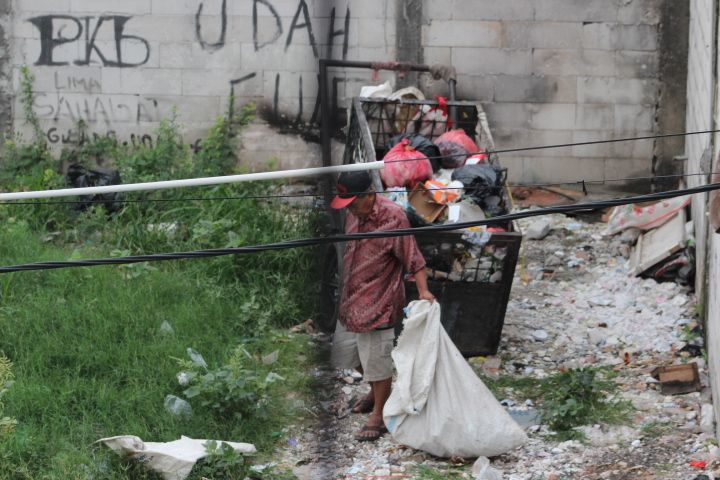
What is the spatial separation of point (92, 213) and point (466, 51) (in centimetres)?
391

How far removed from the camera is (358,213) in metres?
6.05

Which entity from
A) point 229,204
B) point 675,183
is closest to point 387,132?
point 229,204

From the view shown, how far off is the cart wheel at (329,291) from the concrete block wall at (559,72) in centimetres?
326

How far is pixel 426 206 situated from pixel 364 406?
1.69m

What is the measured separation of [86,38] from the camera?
10.5 metres

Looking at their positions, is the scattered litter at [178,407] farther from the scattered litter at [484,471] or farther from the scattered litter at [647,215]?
the scattered litter at [647,215]

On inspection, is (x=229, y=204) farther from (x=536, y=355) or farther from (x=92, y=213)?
(x=536, y=355)

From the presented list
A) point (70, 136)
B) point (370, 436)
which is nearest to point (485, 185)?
point (370, 436)

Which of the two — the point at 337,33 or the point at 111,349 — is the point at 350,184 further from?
the point at 337,33

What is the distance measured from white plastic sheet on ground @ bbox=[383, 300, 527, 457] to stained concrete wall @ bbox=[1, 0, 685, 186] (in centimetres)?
487

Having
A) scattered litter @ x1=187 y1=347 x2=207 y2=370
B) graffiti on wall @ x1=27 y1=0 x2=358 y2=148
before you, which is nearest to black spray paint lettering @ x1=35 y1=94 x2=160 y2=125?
graffiti on wall @ x1=27 y1=0 x2=358 y2=148

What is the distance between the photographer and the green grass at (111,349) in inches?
233

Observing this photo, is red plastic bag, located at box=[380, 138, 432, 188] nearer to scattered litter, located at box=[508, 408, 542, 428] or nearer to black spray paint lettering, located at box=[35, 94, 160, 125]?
scattered litter, located at box=[508, 408, 542, 428]

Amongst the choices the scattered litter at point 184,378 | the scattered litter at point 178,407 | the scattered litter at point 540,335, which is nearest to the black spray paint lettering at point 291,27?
the scattered litter at point 540,335
